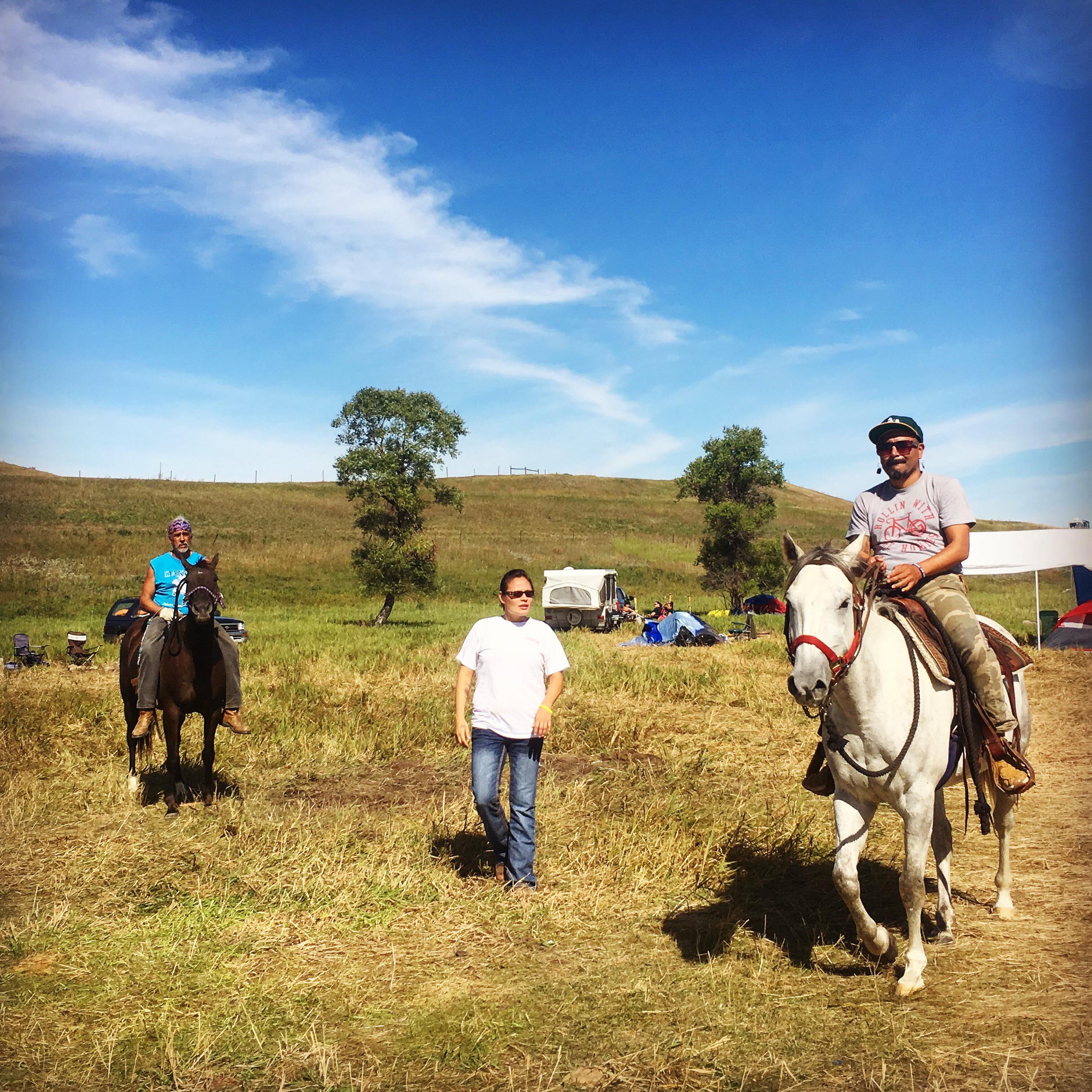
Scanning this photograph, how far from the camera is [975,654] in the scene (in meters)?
5.32

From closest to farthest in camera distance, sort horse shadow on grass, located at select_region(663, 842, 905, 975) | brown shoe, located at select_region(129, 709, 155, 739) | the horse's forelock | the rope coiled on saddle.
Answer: the horse's forelock
the rope coiled on saddle
horse shadow on grass, located at select_region(663, 842, 905, 975)
brown shoe, located at select_region(129, 709, 155, 739)

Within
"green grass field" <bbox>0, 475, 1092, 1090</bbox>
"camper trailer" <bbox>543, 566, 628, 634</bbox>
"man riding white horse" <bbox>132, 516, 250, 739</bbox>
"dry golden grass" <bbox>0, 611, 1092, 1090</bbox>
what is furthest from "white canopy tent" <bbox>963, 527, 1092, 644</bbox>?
"man riding white horse" <bbox>132, 516, 250, 739</bbox>

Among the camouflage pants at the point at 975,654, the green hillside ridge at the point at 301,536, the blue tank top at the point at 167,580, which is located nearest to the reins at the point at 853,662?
the camouflage pants at the point at 975,654

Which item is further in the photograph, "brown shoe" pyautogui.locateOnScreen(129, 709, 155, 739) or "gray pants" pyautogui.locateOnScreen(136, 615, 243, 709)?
"brown shoe" pyautogui.locateOnScreen(129, 709, 155, 739)

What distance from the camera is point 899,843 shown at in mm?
7484

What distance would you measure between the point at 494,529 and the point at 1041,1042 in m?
69.2

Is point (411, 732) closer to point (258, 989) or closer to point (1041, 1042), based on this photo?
point (258, 989)

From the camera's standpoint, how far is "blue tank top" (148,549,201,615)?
885 cm

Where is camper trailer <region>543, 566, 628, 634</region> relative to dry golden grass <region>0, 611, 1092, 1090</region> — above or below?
above

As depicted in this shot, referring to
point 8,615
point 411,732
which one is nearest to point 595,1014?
point 411,732

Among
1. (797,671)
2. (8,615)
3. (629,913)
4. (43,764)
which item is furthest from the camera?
(8,615)

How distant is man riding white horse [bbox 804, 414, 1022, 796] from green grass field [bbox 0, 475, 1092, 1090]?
1366 mm

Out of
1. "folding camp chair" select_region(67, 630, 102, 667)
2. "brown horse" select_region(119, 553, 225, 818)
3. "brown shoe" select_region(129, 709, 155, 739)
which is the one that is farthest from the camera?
"folding camp chair" select_region(67, 630, 102, 667)

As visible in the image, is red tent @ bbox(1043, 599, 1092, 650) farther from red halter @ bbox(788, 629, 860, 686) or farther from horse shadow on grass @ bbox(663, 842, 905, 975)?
red halter @ bbox(788, 629, 860, 686)
